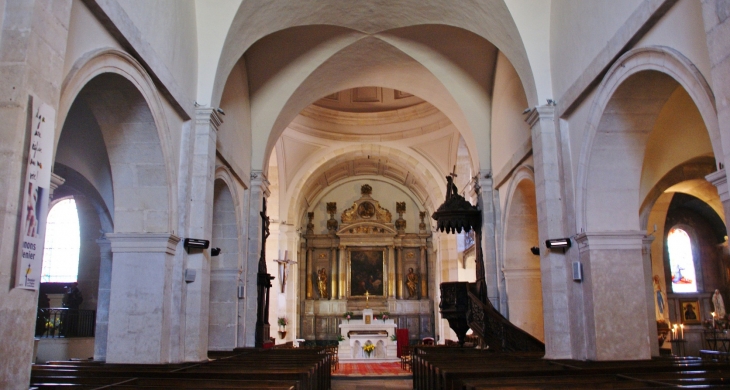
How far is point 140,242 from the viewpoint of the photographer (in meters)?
7.50

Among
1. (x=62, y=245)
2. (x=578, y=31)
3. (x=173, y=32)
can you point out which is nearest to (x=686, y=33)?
(x=578, y=31)

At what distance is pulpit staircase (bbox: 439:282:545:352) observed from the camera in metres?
9.86

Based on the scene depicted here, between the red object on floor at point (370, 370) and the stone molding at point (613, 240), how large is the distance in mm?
7018

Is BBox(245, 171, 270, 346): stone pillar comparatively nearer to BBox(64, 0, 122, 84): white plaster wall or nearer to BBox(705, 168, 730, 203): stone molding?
BBox(64, 0, 122, 84): white plaster wall

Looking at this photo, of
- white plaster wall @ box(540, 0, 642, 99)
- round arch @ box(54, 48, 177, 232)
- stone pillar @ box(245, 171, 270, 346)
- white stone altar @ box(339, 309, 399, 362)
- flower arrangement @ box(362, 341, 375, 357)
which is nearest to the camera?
round arch @ box(54, 48, 177, 232)

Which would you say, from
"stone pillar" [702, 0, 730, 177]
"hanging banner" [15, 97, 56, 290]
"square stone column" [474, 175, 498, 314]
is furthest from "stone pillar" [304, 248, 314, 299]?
"stone pillar" [702, 0, 730, 177]

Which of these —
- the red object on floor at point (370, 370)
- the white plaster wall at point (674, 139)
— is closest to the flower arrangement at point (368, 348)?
the red object on floor at point (370, 370)

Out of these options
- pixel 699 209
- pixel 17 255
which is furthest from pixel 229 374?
pixel 699 209

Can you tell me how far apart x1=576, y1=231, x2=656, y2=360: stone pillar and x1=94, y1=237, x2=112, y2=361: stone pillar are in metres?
7.09

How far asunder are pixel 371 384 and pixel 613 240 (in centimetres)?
592

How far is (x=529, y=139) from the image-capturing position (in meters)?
9.53

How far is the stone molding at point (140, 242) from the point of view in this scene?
24.6ft

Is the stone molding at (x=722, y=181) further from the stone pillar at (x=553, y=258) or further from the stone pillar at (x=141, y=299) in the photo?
the stone pillar at (x=141, y=299)

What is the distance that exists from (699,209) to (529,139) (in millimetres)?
10591
